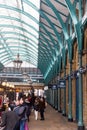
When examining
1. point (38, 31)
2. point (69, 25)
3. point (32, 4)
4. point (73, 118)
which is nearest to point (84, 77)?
point (73, 118)

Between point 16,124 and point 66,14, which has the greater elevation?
point 66,14

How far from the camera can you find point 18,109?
441 inches

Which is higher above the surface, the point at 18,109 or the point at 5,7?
the point at 5,7

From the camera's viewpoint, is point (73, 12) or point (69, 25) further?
point (69, 25)

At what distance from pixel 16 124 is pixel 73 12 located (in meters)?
14.5

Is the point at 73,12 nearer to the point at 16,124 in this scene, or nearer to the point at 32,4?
the point at 32,4

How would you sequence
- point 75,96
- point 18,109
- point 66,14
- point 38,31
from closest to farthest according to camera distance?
point 18,109
point 75,96
point 66,14
point 38,31

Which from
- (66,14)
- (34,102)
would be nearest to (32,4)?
(66,14)

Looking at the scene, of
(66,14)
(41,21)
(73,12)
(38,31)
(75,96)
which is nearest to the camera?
(73,12)

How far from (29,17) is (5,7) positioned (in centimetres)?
291

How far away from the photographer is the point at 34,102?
32.1 m

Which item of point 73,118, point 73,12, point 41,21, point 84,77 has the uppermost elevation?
point 41,21

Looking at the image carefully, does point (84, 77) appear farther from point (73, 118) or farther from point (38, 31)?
point (38, 31)

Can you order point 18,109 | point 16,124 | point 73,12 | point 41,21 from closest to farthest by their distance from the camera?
point 16,124
point 18,109
point 73,12
point 41,21
